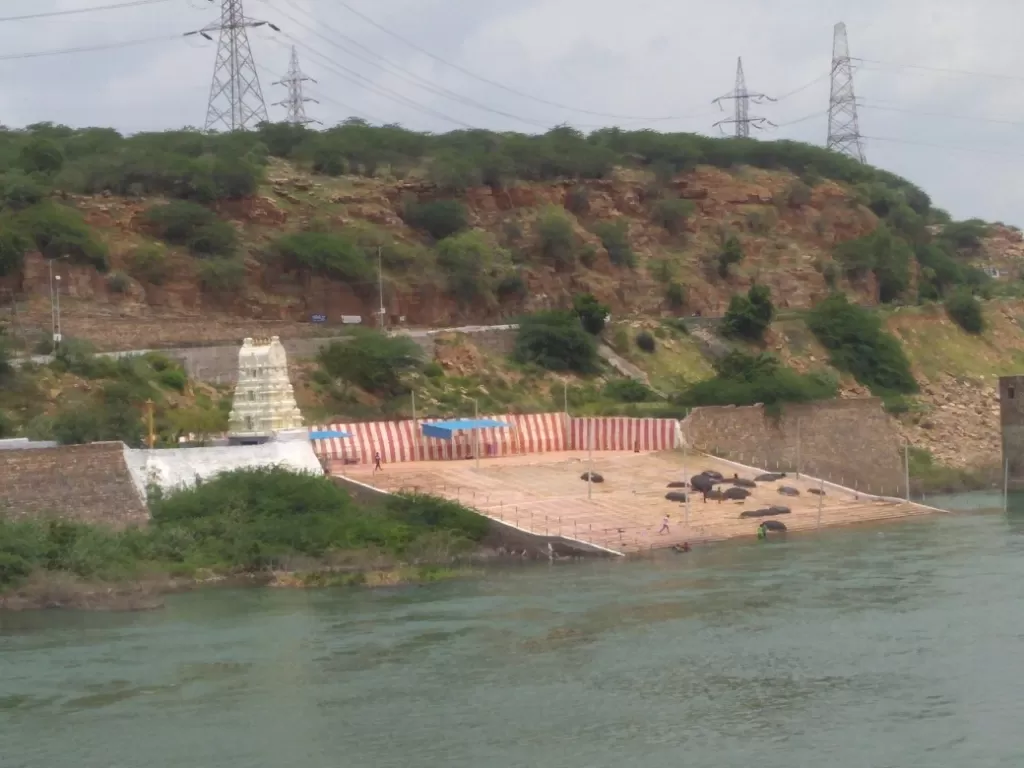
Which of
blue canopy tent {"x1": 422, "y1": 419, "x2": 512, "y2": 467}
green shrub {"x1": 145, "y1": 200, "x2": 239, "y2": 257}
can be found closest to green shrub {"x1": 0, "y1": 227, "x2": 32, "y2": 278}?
green shrub {"x1": 145, "y1": 200, "x2": 239, "y2": 257}

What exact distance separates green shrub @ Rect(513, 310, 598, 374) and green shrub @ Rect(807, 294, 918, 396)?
399 inches

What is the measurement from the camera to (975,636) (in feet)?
80.3

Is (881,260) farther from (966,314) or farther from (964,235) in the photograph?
(964,235)

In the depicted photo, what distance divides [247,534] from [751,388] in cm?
1725

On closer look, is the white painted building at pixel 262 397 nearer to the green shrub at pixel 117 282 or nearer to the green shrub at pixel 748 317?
the green shrub at pixel 117 282

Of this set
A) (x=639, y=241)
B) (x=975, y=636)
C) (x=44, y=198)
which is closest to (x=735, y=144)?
(x=639, y=241)

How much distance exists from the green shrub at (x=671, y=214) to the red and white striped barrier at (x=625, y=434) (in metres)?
26.9

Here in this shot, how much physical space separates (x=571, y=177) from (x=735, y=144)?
35.7 ft

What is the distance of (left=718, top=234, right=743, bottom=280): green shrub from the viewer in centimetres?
6781

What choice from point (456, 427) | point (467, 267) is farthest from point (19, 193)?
point (456, 427)

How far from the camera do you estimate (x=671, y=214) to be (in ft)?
229

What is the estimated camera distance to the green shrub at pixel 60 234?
4931cm

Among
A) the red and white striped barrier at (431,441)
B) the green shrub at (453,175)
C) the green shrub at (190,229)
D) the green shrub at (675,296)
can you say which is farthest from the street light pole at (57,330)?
the green shrub at (675,296)

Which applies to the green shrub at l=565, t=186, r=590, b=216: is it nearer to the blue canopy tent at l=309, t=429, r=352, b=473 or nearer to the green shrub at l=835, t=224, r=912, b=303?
the green shrub at l=835, t=224, r=912, b=303
